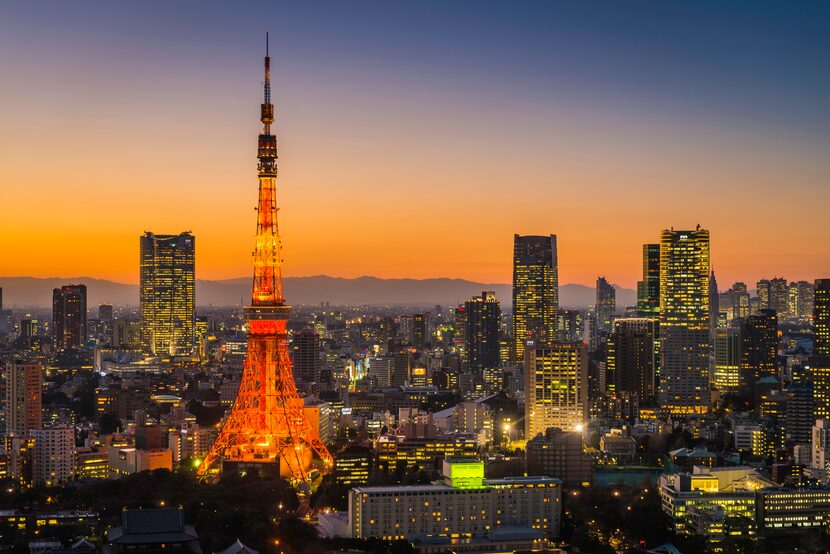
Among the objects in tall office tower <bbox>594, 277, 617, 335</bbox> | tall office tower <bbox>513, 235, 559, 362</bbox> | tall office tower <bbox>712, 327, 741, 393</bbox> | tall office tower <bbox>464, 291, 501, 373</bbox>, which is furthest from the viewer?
tall office tower <bbox>594, 277, 617, 335</bbox>

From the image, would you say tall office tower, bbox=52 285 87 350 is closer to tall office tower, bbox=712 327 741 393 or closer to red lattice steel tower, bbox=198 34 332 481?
tall office tower, bbox=712 327 741 393

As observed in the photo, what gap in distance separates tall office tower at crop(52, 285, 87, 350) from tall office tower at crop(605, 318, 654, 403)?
2738 cm

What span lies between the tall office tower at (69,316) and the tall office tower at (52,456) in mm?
35016

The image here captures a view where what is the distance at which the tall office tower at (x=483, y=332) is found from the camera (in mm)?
57000

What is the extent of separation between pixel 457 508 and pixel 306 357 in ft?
93.0

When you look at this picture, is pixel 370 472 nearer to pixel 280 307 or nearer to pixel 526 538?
pixel 280 307

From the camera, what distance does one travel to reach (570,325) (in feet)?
207

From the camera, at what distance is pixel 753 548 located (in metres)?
20.4

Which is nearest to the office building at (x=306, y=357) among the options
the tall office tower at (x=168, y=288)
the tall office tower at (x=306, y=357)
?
the tall office tower at (x=306, y=357)

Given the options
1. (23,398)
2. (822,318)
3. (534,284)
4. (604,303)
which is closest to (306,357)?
(534,284)

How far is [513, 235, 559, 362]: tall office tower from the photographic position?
189ft

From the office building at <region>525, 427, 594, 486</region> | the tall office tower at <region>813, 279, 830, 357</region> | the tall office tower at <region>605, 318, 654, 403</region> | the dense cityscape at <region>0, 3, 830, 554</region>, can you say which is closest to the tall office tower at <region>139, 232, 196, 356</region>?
the dense cityscape at <region>0, 3, 830, 554</region>

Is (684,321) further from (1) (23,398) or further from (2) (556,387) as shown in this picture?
(1) (23,398)

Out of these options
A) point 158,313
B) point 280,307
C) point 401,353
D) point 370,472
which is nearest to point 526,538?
point 370,472
